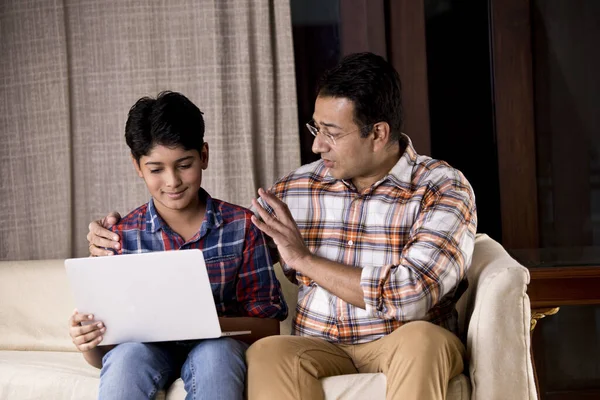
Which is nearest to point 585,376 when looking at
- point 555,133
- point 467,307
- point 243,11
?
point 555,133

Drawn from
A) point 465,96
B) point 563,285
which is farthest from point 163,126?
point 465,96

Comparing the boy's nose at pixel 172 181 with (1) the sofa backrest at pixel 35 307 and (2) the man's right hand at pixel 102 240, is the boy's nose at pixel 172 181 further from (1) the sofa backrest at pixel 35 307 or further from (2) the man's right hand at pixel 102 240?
(1) the sofa backrest at pixel 35 307

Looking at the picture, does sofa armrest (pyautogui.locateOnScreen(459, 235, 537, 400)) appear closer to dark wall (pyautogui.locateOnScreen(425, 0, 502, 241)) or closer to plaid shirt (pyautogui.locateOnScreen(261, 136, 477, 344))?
plaid shirt (pyautogui.locateOnScreen(261, 136, 477, 344))

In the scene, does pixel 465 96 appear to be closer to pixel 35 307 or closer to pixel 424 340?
pixel 424 340

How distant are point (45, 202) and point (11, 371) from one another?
2.72ft

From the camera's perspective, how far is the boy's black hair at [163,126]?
2.00 meters

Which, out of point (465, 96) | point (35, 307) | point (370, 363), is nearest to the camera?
point (370, 363)

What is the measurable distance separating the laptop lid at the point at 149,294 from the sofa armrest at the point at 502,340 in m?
0.58

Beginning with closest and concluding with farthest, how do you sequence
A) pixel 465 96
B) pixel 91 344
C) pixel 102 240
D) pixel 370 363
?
pixel 91 344 → pixel 370 363 → pixel 102 240 → pixel 465 96

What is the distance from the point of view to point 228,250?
2.10 metres

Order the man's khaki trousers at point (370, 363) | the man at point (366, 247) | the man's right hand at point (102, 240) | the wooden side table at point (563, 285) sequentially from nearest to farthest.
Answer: the man's khaki trousers at point (370, 363) → the man at point (366, 247) → the man's right hand at point (102, 240) → the wooden side table at point (563, 285)

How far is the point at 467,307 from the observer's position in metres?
2.10

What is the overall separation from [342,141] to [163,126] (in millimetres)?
449

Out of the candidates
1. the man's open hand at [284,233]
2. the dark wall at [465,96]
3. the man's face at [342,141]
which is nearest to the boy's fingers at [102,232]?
the man's open hand at [284,233]
